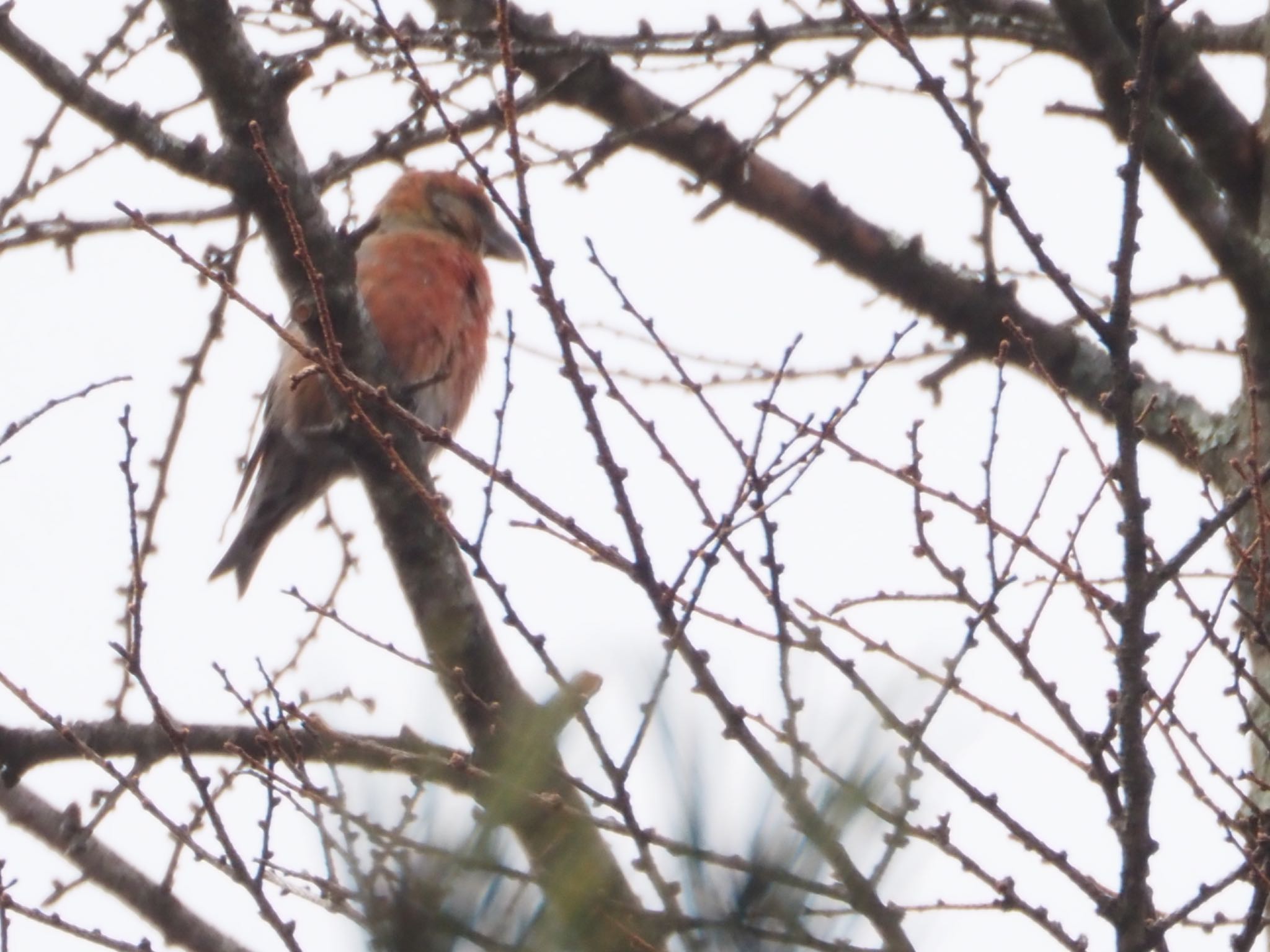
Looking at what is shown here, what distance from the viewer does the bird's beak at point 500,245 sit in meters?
5.71

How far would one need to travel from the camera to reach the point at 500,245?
18.9 feet

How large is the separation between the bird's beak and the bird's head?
1cm

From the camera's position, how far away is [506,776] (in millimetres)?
1320

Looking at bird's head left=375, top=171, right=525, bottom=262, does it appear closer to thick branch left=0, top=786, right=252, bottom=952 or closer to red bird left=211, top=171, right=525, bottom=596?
red bird left=211, top=171, right=525, bottom=596

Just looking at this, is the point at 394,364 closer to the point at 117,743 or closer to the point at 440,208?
the point at 440,208

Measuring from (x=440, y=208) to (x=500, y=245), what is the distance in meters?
0.32

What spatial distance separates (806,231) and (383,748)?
8.82 ft

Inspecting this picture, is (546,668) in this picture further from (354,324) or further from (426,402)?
(426,402)

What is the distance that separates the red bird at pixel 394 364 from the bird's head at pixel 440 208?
0.09 m

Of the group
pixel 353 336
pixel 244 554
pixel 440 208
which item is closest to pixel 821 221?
pixel 353 336

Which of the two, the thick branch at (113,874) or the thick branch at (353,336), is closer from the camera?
the thick branch at (113,874)

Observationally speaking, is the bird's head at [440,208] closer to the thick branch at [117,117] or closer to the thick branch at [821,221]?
the thick branch at [821,221]

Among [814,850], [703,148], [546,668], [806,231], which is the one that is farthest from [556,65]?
[814,850]

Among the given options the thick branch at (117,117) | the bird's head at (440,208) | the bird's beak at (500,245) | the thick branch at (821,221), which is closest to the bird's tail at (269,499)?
the bird's head at (440,208)
